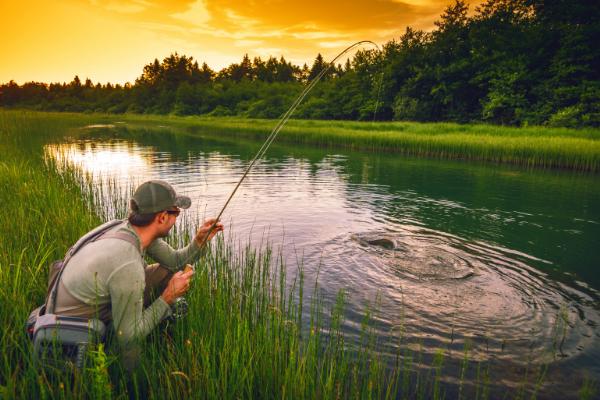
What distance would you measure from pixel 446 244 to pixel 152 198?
7102mm

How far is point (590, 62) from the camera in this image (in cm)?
3581

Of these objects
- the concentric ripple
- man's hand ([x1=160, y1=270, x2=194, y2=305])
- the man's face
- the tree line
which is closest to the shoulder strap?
the man's face

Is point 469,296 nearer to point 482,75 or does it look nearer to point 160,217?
point 160,217

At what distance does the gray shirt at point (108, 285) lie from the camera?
2453 millimetres

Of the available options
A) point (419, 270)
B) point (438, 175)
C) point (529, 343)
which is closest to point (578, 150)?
point (438, 175)

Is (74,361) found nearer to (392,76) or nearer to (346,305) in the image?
(346,305)

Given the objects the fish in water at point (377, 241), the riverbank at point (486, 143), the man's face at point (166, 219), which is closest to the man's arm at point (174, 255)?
the man's face at point (166, 219)

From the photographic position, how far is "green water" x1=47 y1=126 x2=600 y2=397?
16.0 feet

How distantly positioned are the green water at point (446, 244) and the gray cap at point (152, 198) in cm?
301

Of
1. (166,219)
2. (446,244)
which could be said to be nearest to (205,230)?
(166,219)

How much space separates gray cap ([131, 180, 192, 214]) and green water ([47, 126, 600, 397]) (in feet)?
9.88

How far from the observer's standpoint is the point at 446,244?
8297 millimetres

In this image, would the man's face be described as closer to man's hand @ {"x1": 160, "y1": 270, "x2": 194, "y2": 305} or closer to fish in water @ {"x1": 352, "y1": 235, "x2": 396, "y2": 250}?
man's hand @ {"x1": 160, "y1": 270, "x2": 194, "y2": 305}

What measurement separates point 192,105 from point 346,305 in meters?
91.9
